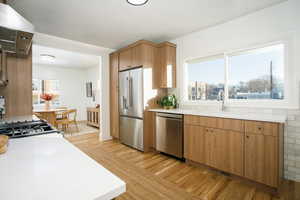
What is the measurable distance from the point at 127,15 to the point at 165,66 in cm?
129

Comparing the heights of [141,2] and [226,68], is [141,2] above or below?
above

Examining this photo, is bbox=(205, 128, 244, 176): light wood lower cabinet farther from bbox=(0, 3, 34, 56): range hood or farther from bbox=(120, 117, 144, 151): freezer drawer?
bbox=(0, 3, 34, 56): range hood

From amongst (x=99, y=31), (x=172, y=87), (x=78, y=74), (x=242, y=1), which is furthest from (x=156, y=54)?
(x=78, y=74)

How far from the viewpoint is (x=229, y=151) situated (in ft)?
6.72

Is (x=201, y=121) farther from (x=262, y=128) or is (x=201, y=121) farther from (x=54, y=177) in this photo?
(x=54, y=177)

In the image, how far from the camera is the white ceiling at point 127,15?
6.73 ft

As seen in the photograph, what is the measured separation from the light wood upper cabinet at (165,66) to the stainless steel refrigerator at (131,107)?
17.1 inches

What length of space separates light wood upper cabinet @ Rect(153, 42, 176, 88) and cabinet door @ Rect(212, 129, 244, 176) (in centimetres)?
149

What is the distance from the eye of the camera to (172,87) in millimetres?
3318

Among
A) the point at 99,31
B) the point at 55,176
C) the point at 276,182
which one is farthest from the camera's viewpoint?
the point at 99,31

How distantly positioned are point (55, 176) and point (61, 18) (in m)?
2.74

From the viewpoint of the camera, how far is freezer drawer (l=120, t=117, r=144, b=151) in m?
3.16

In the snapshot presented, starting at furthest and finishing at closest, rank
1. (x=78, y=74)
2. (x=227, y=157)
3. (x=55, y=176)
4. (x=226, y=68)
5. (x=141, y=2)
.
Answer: (x=78, y=74) < (x=226, y=68) < (x=227, y=157) < (x=141, y=2) < (x=55, y=176)

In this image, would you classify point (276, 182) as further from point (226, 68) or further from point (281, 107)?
point (226, 68)
